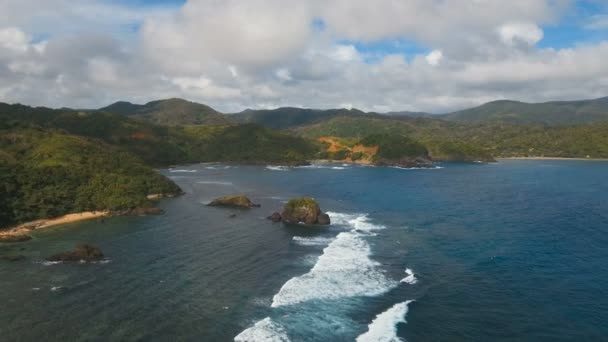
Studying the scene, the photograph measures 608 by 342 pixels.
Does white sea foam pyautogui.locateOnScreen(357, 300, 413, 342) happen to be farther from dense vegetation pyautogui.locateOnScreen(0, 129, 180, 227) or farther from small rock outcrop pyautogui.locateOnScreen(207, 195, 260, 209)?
dense vegetation pyautogui.locateOnScreen(0, 129, 180, 227)

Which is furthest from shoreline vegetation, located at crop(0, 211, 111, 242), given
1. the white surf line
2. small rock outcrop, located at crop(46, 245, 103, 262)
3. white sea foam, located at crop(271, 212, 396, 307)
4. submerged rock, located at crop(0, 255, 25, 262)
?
the white surf line

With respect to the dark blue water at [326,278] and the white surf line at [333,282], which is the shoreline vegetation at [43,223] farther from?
the white surf line at [333,282]

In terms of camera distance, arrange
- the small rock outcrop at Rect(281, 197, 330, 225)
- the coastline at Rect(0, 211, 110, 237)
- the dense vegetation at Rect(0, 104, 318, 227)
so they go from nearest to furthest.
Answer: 1. the coastline at Rect(0, 211, 110, 237)
2. the small rock outcrop at Rect(281, 197, 330, 225)
3. the dense vegetation at Rect(0, 104, 318, 227)

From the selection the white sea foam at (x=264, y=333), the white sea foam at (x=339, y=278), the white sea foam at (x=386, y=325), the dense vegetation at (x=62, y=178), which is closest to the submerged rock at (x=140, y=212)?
the dense vegetation at (x=62, y=178)

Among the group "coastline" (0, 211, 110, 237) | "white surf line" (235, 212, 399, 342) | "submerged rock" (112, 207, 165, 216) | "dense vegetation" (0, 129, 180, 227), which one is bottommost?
"white surf line" (235, 212, 399, 342)

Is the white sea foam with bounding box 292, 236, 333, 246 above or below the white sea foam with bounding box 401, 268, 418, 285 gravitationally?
above

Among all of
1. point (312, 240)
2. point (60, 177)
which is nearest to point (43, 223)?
point (60, 177)

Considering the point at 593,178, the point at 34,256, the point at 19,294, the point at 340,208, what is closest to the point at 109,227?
the point at 34,256
